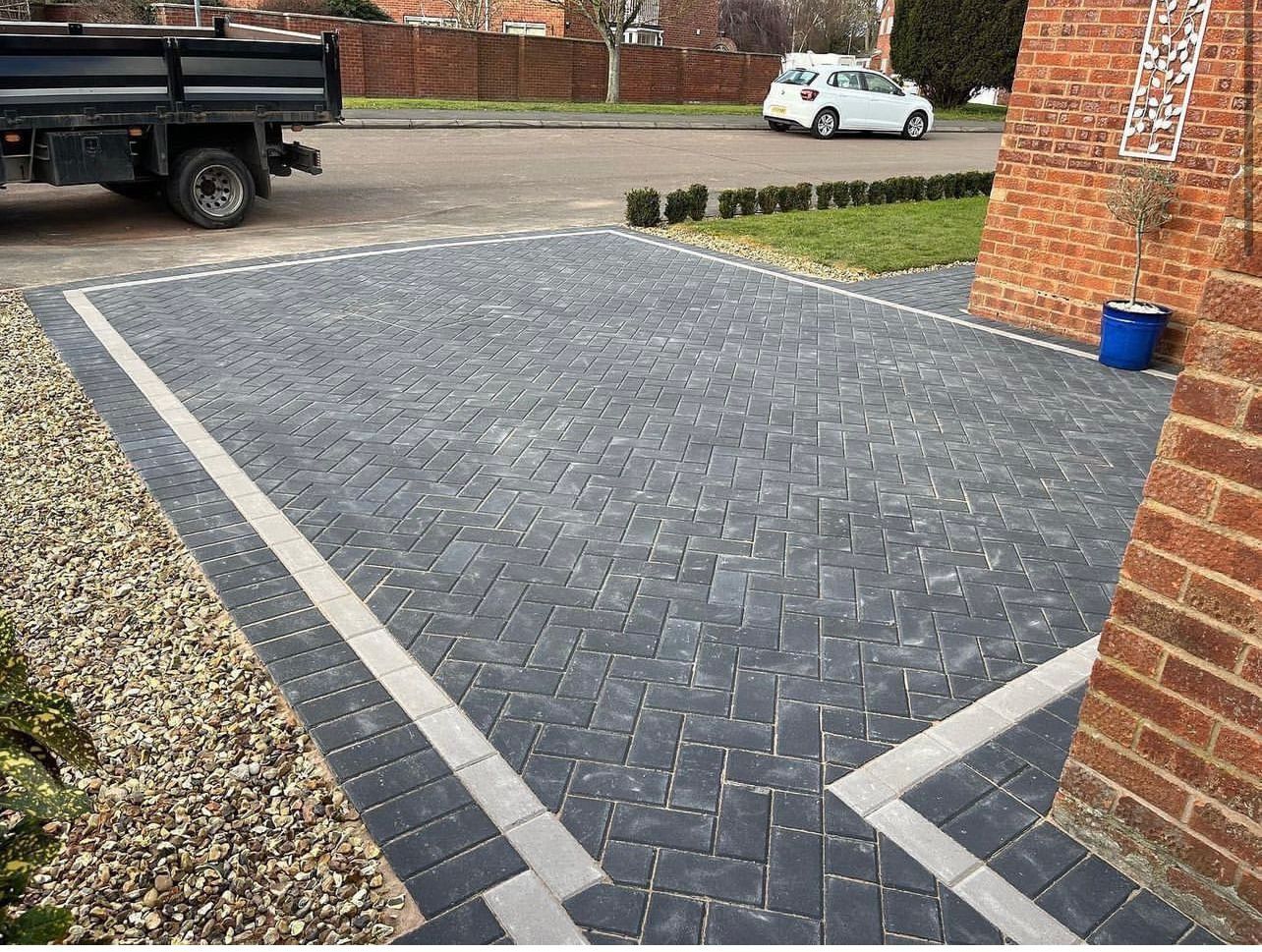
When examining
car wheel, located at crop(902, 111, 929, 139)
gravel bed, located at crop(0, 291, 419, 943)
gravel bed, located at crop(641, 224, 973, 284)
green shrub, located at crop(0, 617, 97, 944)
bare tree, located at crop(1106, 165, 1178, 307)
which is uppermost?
car wheel, located at crop(902, 111, 929, 139)

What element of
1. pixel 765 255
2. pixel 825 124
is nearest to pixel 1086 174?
pixel 765 255

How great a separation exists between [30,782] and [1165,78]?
8706 mm

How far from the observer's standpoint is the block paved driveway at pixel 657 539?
3.16 meters

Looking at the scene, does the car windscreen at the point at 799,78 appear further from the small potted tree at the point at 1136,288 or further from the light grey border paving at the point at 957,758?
the light grey border paving at the point at 957,758

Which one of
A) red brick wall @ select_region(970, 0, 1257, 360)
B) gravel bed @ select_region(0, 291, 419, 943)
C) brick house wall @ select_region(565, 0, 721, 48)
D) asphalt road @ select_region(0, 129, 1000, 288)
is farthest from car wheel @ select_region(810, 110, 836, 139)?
gravel bed @ select_region(0, 291, 419, 943)

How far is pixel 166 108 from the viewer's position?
35.3 feet

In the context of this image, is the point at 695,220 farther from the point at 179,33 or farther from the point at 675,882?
the point at 675,882

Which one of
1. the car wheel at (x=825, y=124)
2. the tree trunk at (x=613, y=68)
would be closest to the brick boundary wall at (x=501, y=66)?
the tree trunk at (x=613, y=68)

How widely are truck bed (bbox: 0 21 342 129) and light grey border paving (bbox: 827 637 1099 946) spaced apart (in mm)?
10529

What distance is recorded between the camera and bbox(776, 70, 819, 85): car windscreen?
85.7 ft

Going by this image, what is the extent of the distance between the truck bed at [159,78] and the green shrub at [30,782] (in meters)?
10.4

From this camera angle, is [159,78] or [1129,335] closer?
[1129,335]

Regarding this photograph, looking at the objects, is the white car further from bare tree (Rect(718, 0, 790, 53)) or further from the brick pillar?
bare tree (Rect(718, 0, 790, 53))

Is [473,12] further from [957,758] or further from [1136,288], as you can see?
[957,758]
